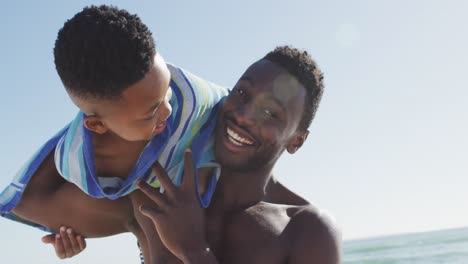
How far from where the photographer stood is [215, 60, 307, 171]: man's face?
3062 millimetres

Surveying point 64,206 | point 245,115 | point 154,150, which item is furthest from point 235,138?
point 64,206

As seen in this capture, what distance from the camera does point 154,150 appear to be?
2.72 metres

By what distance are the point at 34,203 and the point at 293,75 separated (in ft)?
4.89

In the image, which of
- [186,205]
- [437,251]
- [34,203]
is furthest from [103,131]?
[437,251]

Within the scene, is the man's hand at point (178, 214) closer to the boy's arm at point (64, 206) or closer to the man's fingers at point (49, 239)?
the boy's arm at point (64, 206)

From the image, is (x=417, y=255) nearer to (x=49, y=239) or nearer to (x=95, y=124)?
(x=49, y=239)

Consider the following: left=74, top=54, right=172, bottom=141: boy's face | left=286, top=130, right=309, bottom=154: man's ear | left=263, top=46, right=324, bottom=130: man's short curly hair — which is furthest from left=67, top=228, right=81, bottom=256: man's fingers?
left=263, top=46, right=324, bottom=130: man's short curly hair

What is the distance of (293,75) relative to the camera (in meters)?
3.25

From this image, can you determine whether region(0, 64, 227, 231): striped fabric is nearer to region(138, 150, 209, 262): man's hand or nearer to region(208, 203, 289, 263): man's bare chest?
region(138, 150, 209, 262): man's hand

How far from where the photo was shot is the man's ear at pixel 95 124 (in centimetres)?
248

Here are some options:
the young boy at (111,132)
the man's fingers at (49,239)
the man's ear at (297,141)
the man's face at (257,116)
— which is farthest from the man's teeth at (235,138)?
the man's fingers at (49,239)

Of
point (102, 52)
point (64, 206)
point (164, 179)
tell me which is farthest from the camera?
point (64, 206)

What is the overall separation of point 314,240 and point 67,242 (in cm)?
127

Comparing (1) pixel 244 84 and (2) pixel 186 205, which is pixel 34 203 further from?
(1) pixel 244 84
